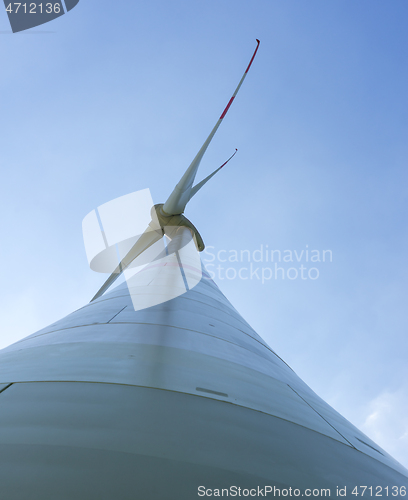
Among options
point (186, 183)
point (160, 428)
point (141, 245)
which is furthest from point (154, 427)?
point (141, 245)

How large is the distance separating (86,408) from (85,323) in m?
2.04

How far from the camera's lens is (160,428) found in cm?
178

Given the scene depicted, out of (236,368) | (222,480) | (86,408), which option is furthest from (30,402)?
(236,368)

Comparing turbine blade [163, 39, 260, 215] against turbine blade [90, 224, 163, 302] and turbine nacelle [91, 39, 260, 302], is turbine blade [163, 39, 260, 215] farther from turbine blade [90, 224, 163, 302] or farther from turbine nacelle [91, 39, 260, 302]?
turbine blade [90, 224, 163, 302]

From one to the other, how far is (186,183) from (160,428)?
997 cm

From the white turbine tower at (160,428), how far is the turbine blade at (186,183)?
768cm

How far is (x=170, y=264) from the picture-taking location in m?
8.27

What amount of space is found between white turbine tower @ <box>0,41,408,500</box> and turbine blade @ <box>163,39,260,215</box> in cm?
768

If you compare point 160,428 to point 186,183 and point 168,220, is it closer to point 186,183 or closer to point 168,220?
point 186,183

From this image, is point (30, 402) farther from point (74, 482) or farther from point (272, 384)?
point (272, 384)

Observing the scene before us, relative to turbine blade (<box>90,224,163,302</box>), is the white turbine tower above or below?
below

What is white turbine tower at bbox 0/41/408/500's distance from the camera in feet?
4.63

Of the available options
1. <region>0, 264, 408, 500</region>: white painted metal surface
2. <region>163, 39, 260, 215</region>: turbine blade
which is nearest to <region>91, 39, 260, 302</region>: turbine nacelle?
<region>163, 39, 260, 215</region>: turbine blade

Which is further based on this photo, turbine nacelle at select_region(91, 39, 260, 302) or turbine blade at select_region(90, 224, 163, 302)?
turbine blade at select_region(90, 224, 163, 302)
